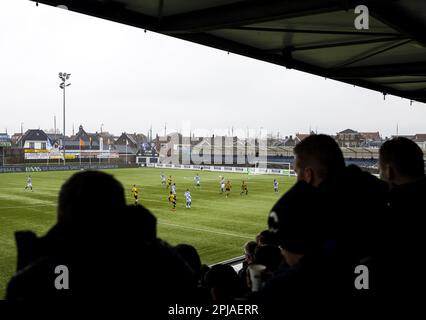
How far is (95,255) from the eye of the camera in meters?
1.44

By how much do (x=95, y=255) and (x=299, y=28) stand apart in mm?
4574

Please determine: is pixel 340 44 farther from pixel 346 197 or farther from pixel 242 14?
pixel 346 197

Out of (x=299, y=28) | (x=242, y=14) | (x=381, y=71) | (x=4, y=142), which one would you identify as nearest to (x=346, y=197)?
(x=242, y=14)

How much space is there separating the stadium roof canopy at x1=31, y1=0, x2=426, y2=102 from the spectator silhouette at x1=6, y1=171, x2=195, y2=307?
2.71 m

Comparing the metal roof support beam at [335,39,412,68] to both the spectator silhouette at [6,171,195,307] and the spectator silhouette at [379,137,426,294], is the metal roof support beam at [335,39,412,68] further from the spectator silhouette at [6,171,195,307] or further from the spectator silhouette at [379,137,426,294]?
the spectator silhouette at [6,171,195,307]

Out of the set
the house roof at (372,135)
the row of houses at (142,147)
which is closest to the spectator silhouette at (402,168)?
the row of houses at (142,147)

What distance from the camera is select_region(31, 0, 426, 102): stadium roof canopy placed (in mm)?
4016

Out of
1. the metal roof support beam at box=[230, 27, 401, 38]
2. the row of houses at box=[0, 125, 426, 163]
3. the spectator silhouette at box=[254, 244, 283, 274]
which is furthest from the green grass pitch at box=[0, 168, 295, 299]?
the row of houses at box=[0, 125, 426, 163]

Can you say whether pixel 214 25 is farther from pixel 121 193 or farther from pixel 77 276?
pixel 77 276

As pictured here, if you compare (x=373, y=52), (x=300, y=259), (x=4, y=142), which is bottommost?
(x=300, y=259)

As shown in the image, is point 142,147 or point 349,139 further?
point 142,147

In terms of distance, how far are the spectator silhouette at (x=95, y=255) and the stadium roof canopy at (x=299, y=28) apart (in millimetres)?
2712

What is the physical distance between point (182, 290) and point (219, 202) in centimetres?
2681

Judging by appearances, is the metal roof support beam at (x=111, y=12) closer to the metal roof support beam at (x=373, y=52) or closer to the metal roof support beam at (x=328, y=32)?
the metal roof support beam at (x=328, y=32)
